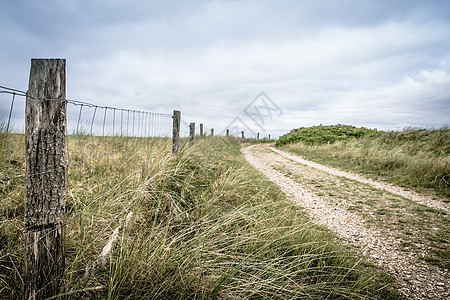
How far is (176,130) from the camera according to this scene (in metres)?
5.39

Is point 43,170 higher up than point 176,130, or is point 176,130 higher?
point 176,130

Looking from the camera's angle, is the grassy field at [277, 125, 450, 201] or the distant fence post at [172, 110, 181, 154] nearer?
the distant fence post at [172, 110, 181, 154]

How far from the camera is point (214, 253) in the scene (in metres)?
2.01

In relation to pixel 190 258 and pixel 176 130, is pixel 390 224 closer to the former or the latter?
pixel 190 258

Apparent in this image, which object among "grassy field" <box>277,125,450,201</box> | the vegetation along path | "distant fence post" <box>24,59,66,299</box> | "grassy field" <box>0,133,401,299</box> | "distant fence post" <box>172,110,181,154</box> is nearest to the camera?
"distant fence post" <box>24,59,66,299</box>

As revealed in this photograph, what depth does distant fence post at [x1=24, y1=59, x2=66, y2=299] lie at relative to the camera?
59.9 inches

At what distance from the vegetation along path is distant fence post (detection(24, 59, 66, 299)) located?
326cm

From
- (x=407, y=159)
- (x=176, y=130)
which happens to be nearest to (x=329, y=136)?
(x=407, y=159)

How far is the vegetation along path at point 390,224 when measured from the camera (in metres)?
2.80

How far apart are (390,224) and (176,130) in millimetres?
4512

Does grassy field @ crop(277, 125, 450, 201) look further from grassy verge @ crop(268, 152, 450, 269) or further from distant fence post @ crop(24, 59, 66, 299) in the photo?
distant fence post @ crop(24, 59, 66, 299)

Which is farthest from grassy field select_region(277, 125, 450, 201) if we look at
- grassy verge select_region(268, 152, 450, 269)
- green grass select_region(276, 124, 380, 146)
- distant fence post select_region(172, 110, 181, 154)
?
distant fence post select_region(172, 110, 181, 154)

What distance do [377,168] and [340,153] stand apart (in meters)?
3.27

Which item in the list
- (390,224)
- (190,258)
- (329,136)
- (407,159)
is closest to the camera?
(190,258)
